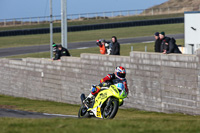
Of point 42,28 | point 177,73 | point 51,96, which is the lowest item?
point 51,96

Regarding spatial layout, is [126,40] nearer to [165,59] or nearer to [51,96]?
[51,96]

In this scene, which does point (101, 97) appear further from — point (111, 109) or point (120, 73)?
point (120, 73)

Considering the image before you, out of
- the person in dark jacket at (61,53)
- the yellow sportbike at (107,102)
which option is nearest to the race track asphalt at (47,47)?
the person in dark jacket at (61,53)

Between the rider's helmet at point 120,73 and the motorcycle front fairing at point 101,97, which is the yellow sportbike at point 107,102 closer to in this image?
the motorcycle front fairing at point 101,97

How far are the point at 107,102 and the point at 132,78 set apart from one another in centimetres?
665

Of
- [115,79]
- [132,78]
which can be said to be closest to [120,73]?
[115,79]

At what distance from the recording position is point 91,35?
5175cm

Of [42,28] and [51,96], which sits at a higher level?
[42,28]

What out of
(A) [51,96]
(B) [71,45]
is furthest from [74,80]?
(B) [71,45]

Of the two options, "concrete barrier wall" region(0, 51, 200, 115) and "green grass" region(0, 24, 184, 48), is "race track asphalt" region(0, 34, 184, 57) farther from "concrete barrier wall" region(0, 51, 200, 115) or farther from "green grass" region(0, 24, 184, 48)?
"concrete barrier wall" region(0, 51, 200, 115)

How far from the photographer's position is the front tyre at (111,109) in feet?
43.5

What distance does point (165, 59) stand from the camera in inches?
716

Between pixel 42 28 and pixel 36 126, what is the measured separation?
44.2m

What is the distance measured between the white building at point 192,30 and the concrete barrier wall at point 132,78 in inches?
244
